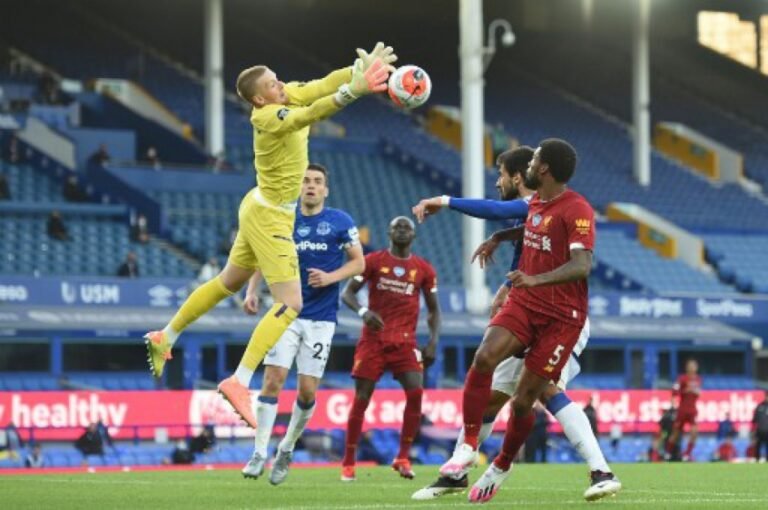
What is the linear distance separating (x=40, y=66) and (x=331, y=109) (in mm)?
32462

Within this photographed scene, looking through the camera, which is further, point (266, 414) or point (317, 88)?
point (266, 414)

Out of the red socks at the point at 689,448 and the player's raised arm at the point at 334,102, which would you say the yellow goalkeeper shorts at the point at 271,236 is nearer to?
the player's raised arm at the point at 334,102

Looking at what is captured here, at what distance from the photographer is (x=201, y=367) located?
102ft

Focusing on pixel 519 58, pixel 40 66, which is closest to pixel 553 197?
pixel 40 66

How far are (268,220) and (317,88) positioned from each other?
99 centimetres

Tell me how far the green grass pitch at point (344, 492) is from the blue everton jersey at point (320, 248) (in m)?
1.44

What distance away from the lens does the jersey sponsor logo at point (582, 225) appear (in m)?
10.0

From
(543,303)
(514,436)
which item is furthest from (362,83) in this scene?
(514,436)

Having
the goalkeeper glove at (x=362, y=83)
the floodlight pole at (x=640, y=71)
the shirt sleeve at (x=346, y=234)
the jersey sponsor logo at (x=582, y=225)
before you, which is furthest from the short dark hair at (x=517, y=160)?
the floodlight pole at (x=640, y=71)

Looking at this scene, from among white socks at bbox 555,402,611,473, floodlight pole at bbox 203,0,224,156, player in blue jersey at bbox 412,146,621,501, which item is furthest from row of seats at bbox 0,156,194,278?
white socks at bbox 555,402,611,473

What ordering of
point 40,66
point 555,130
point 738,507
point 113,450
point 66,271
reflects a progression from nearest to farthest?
point 738,507 → point 113,450 → point 66,271 → point 40,66 → point 555,130

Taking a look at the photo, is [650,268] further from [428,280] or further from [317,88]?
[317,88]

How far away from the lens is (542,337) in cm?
1024

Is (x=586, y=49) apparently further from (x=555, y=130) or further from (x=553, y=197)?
(x=553, y=197)
